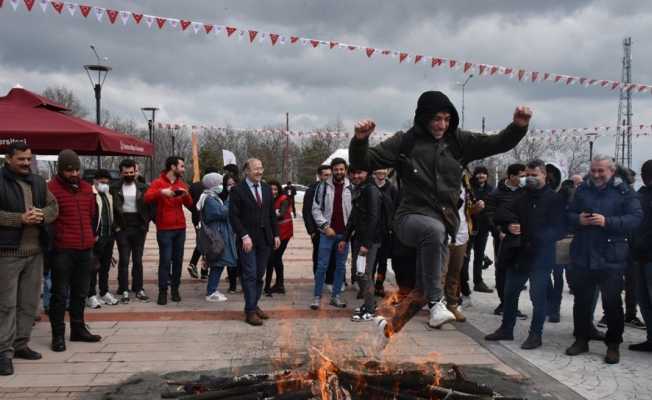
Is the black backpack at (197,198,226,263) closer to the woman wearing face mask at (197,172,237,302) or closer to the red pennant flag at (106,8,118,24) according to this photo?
the woman wearing face mask at (197,172,237,302)

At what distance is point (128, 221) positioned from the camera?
27.7 feet

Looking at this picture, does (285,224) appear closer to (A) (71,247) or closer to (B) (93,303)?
(B) (93,303)

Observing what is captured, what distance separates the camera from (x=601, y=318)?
762cm

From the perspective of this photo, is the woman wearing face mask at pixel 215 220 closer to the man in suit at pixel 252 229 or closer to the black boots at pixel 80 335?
the man in suit at pixel 252 229

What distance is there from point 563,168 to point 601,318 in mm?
2244

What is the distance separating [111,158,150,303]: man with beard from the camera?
8398 mm

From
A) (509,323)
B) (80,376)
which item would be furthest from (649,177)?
(80,376)

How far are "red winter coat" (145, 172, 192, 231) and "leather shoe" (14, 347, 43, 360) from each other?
278 cm

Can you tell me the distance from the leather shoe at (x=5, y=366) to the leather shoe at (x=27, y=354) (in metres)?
0.34

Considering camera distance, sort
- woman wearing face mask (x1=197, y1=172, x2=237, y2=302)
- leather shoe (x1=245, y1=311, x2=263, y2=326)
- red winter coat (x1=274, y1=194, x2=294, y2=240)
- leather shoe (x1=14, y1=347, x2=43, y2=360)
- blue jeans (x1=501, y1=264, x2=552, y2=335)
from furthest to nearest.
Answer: red winter coat (x1=274, y1=194, x2=294, y2=240) → woman wearing face mask (x1=197, y1=172, x2=237, y2=302) → leather shoe (x1=245, y1=311, x2=263, y2=326) → blue jeans (x1=501, y1=264, x2=552, y2=335) → leather shoe (x1=14, y1=347, x2=43, y2=360)

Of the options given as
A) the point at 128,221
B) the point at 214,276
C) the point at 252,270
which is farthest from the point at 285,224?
the point at 128,221

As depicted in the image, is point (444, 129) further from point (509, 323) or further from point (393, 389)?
point (509, 323)

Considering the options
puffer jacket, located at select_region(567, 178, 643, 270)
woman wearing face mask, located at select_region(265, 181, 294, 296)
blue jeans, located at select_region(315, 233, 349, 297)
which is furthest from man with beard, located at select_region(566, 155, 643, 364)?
woman wearing face mask, located at select_region(265, 181, 294, 296)

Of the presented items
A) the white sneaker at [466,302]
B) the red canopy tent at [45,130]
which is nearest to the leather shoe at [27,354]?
the red canopy tent at [45,130]
